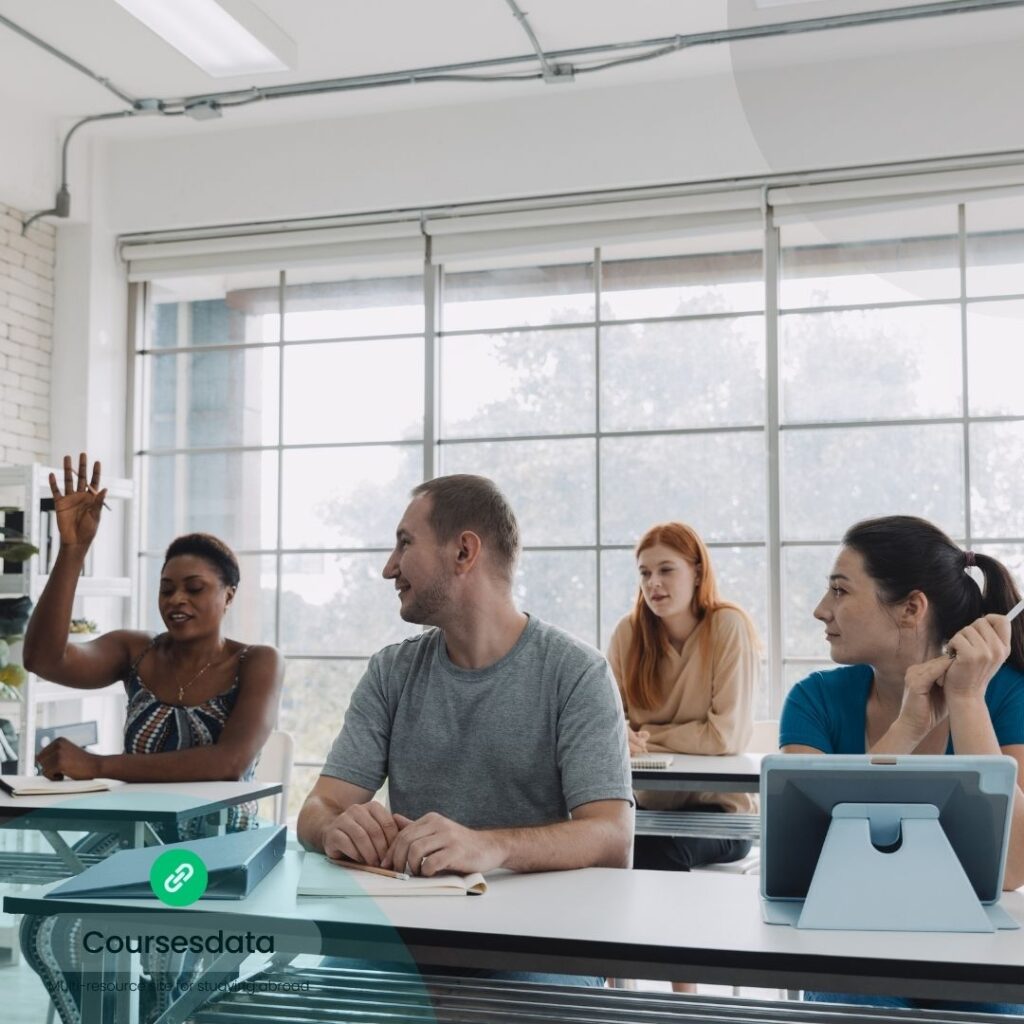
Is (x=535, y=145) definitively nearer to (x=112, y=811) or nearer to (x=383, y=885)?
(x=112, y=811)

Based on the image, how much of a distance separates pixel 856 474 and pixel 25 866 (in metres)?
3.35

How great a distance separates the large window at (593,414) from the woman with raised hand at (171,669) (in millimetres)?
2168

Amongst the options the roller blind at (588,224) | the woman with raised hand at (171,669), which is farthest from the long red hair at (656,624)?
the roller blind at (588,224)

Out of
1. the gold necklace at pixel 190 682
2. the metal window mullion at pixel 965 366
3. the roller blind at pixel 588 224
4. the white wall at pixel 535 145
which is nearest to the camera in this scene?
the gold necklace at pixel 190 682

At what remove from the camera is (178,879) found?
1.53 metres

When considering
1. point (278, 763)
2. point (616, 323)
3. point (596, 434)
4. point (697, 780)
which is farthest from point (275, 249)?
point (697, 780)

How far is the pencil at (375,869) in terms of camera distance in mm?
1590

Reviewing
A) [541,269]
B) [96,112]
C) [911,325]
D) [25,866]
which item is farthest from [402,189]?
[25,866]

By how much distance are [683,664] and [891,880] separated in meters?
2.33

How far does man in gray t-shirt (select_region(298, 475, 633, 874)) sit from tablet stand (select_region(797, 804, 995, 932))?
1.65 ft

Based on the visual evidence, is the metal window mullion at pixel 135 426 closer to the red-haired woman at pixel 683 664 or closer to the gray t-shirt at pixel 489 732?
the red-haired woman at pixel 683 664

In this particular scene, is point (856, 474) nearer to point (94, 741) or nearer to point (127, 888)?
point (94, 741)

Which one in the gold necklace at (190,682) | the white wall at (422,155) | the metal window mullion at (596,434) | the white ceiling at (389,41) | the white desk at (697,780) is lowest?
the white desk at (697,780)

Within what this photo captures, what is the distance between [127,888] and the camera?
1.52 m
